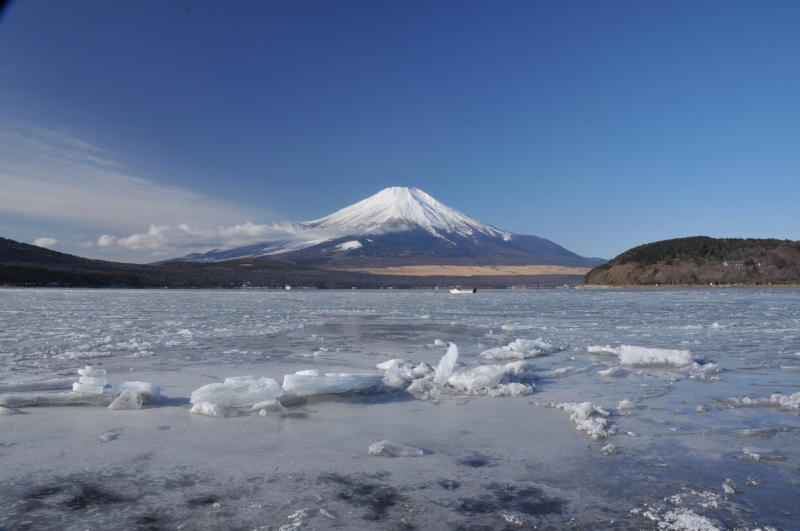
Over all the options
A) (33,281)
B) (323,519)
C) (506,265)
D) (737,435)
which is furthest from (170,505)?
(506,265)

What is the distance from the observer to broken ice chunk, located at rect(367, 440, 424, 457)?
3.69 metres

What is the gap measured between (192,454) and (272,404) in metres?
1.51

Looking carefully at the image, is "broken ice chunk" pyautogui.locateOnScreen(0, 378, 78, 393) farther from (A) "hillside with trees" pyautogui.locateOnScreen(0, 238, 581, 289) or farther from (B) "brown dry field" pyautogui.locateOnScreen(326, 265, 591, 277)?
(B) "brown dry field" pyautogui.locateOnScreen(326, 265, 591, 277)

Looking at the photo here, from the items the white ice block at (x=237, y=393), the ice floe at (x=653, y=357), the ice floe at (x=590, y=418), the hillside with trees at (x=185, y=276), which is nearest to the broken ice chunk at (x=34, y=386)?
the white ice block at (x=237, y=393)

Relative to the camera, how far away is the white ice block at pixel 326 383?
5.57 meters

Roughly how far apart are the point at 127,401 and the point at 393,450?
318 centimetres

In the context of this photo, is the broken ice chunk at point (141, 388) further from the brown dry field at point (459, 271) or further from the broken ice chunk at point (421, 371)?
the brown dry field at point (459, 271)

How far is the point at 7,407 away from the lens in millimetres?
4875

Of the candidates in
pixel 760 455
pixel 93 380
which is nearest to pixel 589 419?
pixel 760 455

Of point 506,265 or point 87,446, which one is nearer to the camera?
point 87,446

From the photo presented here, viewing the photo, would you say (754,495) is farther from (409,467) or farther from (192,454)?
(192,454)

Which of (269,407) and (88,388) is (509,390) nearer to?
(269,407)

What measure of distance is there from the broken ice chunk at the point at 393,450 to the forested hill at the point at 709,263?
10248 centimetres

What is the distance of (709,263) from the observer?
3590 inches
